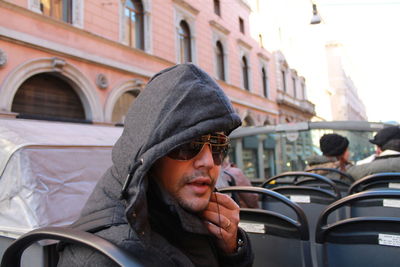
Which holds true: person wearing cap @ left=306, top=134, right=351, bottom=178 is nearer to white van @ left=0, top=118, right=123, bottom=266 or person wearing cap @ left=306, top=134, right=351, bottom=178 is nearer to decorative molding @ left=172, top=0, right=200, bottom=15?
white van @ left=0, top=118, right=123, bottom=266

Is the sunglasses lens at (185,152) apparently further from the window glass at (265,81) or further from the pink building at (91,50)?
the window glass at (265,81)

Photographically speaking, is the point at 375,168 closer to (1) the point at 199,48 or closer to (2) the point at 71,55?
(2) the point at 71,55

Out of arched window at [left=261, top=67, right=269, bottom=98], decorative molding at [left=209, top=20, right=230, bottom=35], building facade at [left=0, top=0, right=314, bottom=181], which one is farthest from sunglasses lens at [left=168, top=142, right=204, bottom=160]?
arched window at [left=261, top=67, right=269, bottom=98]

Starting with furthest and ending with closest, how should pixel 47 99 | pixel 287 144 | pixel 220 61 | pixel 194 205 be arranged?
pixel 220 61, pixel 47 99, pixel 287 144, pixel 194 205

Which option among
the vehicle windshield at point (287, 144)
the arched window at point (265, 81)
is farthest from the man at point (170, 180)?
the arched window at point (265, 81)

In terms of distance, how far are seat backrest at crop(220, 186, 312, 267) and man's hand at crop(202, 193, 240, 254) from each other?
0.60 m

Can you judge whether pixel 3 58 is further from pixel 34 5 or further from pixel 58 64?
pixel 34 5

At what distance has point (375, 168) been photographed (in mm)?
3066

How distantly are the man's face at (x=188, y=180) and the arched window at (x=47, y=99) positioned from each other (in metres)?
7.89

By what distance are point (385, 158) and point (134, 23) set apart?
1055 cm

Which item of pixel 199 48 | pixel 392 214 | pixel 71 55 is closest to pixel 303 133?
pixel 392 214

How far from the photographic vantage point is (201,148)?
3.79ft

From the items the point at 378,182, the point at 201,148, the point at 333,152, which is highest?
the point at 333,152

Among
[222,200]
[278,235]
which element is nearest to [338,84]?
[278,235]
